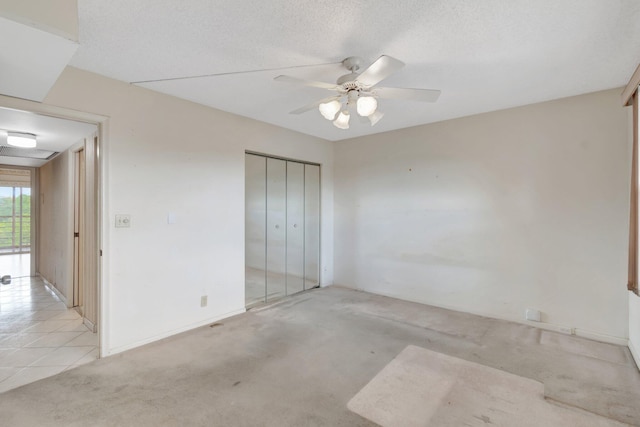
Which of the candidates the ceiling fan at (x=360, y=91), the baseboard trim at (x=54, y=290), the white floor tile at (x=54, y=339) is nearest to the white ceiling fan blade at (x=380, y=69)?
the ceiling fan at (x=360, y=91)

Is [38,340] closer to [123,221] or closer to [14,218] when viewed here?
[123,221]

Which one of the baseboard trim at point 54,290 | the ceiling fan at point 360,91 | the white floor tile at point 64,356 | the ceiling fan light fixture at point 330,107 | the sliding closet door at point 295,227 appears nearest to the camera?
the ceiling fan at point 360,91

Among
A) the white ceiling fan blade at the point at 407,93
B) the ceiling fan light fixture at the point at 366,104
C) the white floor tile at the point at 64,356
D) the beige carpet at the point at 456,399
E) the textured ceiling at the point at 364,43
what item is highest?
the textured ceiling at the point at 364,43

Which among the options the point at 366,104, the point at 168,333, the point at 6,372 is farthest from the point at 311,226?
the point at 6,372

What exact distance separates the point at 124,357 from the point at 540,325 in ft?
13.4

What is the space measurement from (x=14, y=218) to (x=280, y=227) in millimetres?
8717

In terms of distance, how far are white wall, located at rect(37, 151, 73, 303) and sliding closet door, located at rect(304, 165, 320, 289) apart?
3.13 m

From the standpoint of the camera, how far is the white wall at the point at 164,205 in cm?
252

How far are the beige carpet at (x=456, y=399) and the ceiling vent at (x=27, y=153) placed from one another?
5439 millimetres

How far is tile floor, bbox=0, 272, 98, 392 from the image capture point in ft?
7.51

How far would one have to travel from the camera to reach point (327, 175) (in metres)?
4.88

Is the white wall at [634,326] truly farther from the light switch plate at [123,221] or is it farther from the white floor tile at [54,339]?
the white floor tile at [54,339]

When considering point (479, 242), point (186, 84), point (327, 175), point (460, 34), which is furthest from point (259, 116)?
point (479, 242)

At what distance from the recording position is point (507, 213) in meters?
3.30
